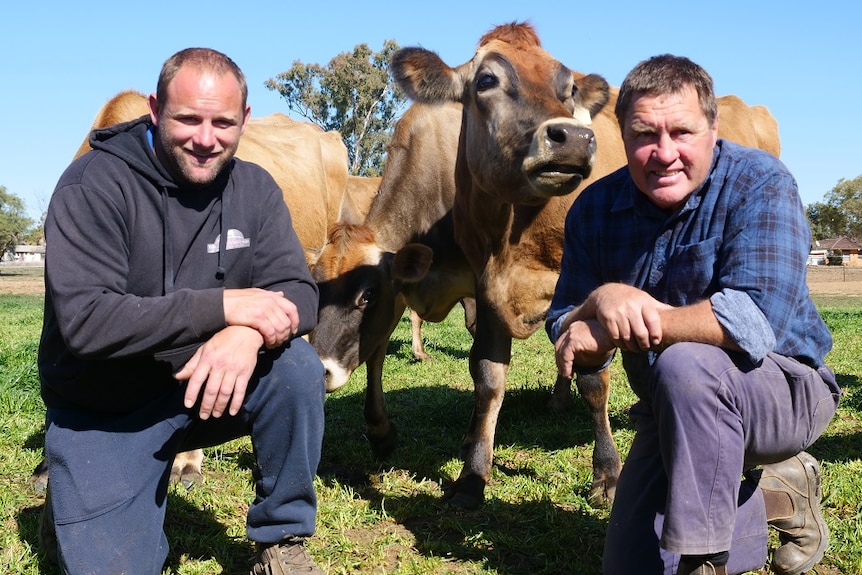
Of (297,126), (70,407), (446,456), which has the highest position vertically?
(297,126)

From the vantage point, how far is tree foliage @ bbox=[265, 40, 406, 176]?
37844mm

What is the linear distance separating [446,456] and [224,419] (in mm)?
2497

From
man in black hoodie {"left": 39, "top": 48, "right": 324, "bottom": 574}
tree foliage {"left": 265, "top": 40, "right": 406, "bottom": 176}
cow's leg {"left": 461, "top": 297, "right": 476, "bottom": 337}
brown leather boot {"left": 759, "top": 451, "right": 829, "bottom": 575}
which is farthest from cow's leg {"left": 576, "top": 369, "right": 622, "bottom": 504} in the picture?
tree foliage {"left": 265, "top": 40, "right": 406, "bottom": 176}

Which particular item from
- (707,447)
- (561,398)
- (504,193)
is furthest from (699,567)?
(561,398)

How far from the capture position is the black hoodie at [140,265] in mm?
2748

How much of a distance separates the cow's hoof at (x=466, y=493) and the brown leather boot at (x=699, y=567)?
1868 mm

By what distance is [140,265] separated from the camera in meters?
3.05

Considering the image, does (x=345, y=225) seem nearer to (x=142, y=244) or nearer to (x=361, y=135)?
(x=142, y=244)

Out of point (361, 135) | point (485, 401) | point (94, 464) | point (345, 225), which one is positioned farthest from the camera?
point (361, 135)

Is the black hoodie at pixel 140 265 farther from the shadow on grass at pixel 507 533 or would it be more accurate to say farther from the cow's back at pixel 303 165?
the cow's back at pixel 303 165

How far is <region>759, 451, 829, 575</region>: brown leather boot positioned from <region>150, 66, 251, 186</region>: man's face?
2630mm

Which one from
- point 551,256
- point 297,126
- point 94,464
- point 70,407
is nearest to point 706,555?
point 94,464

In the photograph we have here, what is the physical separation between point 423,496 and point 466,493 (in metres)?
0.26

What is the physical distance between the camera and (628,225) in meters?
3.20
